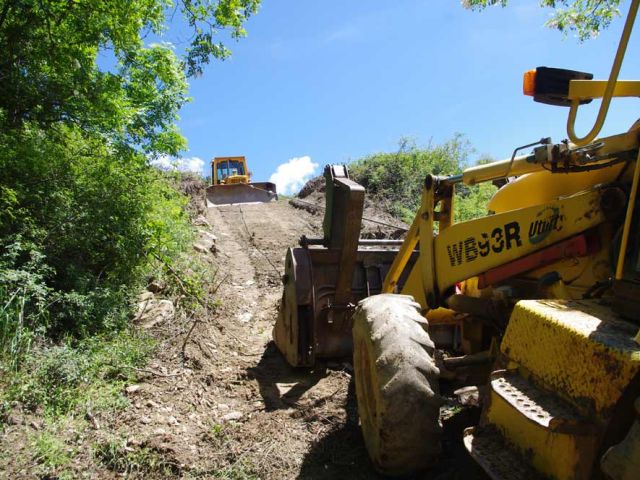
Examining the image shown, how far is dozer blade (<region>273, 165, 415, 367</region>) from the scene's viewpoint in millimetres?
5305

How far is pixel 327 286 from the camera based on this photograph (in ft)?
18.0

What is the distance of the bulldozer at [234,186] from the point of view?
66.7 ft

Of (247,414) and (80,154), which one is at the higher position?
(80,154)

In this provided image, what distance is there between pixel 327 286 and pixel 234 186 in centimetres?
1604

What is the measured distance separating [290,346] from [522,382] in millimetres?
3258

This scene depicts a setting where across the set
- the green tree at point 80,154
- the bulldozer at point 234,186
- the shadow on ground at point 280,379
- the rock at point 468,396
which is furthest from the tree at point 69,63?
the bulldozer at point 234,186

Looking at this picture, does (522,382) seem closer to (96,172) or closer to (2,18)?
(96,172)

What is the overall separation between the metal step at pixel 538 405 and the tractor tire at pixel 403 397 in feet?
1.52

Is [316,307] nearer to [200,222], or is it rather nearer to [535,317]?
[535,317]

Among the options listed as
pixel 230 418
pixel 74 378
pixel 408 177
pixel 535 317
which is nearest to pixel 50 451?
pixel 74 378

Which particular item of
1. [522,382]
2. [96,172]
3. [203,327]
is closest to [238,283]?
[203,327]

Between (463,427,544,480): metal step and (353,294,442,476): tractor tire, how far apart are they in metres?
0.26

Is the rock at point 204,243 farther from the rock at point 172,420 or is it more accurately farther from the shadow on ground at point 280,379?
the rock at point 172,420

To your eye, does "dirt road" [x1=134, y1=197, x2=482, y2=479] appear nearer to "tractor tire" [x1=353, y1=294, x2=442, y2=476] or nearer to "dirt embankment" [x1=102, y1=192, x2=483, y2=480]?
"dirt embankment" [x1=102, y1=192, x2=483, y2=480]
